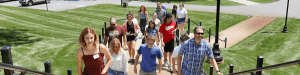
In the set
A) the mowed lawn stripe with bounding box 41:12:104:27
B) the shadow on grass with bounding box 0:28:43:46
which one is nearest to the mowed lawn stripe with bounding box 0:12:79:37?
the shadow on grass with bounding box 0:28:43:46

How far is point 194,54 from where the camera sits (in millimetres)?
4762

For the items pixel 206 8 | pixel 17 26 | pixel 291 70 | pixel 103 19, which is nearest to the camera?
pixel 291 70

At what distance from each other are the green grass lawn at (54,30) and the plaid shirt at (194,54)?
5094mm

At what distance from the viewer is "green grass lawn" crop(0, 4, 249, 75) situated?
973 centimetres

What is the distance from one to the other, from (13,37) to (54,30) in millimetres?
3127

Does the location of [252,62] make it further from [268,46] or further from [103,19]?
[103,19]

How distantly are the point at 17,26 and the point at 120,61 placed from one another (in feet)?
40.8

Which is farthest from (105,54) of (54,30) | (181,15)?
(54,30)

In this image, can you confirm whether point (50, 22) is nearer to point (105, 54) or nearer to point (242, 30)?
point (242, 30)

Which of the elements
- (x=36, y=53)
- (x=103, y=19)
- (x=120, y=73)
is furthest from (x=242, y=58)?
(x=103, y=19)

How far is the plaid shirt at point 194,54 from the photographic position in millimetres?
4721

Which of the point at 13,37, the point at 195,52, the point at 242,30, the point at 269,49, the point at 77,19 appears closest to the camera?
the point at 195,52

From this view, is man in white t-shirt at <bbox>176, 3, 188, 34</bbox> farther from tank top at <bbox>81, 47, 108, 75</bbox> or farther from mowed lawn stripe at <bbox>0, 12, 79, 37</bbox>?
tank top at <bbox>81, 47, 108, 75</bbox>

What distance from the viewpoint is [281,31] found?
55.7ft
